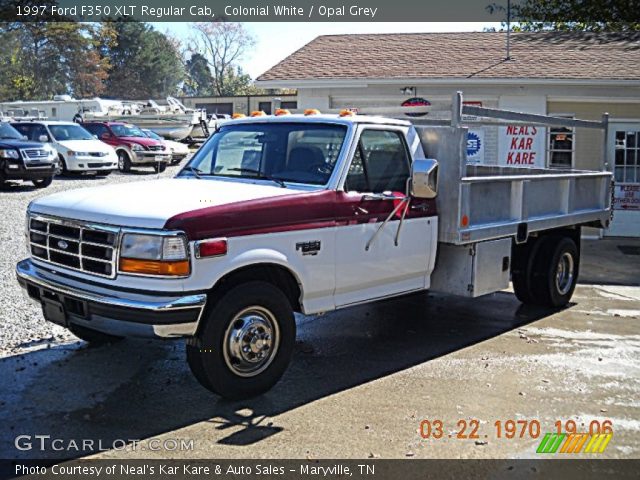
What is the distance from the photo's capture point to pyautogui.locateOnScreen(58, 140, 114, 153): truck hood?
22.2m

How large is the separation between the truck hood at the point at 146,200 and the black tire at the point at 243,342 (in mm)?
680

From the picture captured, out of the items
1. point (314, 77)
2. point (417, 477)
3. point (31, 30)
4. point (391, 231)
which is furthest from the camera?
point (31, 30)

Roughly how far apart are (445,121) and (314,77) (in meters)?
7.61

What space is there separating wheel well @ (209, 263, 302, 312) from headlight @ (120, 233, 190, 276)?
36cm

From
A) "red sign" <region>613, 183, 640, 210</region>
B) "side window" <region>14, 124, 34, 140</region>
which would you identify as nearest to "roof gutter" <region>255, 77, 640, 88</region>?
"red sign" <region>613, 183, 640, 210</region>

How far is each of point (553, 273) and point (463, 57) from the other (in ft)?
25.8

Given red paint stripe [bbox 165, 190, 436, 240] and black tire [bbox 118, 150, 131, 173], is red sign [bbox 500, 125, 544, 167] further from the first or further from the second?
black tire [bbox 118, 150, 131, 173]

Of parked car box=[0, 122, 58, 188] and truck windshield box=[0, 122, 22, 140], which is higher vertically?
truck windshield box=[0, 122, 22, 140]

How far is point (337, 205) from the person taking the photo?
235 inches

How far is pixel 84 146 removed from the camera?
2245 cm

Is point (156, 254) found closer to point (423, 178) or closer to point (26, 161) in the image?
point (423, 178)

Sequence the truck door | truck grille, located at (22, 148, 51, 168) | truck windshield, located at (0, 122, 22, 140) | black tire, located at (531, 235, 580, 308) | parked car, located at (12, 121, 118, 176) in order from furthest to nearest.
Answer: parked car, located at (12, 121, 118, 176) < truck windshield, located at (0, 122, 22, 140) < truck grille, located at (22, 148, 51, 168) < black tire, located at (531, 235, 580, 308) < the truck door

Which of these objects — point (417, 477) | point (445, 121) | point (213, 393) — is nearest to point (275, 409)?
point (213, 393)

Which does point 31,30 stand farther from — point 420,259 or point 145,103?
point 420,259
